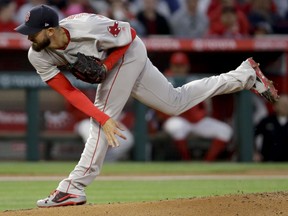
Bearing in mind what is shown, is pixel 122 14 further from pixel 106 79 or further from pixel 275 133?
pixel 106 79

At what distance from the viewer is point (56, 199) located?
610 centimetres

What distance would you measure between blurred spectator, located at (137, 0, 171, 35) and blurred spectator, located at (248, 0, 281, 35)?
138cm

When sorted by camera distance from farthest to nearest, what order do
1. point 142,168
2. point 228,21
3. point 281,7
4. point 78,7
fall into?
point 281,7 < point 228,21 < point 78,7 < point 142,168

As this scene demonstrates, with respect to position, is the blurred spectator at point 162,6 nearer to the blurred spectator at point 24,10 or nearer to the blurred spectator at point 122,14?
the blurred spectator at point 122,14

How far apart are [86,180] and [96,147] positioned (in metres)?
0.25

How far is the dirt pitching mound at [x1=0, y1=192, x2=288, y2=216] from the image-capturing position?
18.3 feet

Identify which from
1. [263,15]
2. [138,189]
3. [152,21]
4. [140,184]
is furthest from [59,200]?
[263,15]

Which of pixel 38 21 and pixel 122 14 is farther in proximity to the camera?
pixel 122 14

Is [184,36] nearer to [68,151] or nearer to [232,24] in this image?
[232,24]

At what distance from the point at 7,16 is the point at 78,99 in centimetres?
572

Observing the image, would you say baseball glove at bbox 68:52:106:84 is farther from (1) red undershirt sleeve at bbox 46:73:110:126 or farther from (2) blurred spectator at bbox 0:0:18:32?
(2) blurred spectator at bbox 0:0:18:32

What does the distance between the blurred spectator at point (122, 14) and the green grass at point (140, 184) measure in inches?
78.7

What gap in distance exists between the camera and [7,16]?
450 inches

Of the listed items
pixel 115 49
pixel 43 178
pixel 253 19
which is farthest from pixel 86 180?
pixel 253 19
